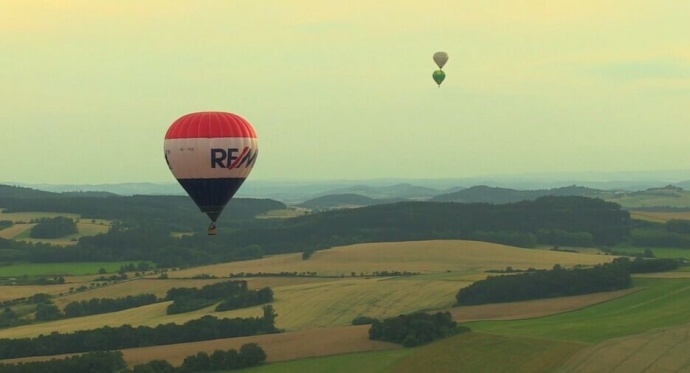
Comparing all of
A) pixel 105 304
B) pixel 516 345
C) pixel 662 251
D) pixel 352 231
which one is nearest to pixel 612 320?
pixel 516 345

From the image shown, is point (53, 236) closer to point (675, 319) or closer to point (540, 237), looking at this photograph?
point (540, 237)

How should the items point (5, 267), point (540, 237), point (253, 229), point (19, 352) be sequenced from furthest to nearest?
point (253, 229), point (540, 237), point (5, 267), point (19, 352)

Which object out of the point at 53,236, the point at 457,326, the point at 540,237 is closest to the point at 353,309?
the point at 457,326

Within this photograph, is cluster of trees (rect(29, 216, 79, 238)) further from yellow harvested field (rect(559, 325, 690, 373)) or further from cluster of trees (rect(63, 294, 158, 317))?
yellow harvested field (rect(559, 325, 690, 373))

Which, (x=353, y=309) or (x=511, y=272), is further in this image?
(x=511, y=272)

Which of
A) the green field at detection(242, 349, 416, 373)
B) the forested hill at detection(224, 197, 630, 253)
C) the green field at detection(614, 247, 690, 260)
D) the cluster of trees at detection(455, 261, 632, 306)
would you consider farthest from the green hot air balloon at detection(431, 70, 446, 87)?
the forested hill at detection(224, 197, 630, 253)

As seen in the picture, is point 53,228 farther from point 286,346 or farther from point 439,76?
point 286,346
